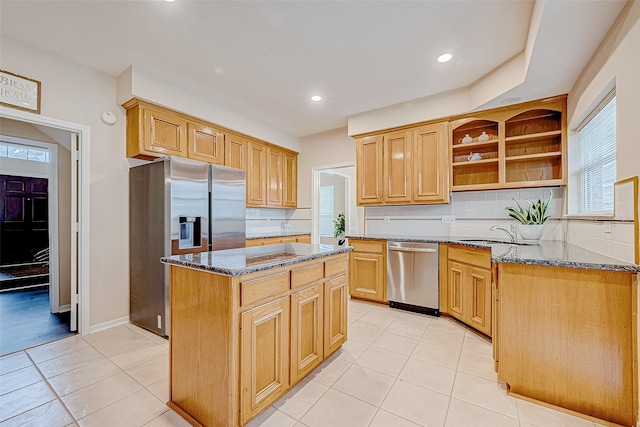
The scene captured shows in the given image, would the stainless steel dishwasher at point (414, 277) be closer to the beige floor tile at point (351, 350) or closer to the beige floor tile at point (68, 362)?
the beige floor tile at point (351, 350)

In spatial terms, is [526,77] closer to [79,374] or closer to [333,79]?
[333,79]

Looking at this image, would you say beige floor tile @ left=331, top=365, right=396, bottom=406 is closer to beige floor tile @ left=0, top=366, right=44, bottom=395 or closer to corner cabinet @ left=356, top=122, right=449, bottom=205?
beige floor tile @ left=0, top=366, right=44, bottom=395

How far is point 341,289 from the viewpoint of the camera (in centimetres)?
229

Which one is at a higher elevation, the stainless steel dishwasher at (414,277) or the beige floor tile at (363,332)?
the stainless steel dishwasher at (414,277)

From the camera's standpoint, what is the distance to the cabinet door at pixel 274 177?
4707 mm

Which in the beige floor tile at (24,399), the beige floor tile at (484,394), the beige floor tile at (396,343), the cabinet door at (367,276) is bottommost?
the beige floor tile at (396,343)

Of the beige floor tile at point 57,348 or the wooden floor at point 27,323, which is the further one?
the wooden floor at point 27,323

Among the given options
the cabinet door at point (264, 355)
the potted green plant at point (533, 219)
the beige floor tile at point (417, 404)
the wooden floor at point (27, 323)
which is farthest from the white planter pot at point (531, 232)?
the wooden floor at point (27, 323)

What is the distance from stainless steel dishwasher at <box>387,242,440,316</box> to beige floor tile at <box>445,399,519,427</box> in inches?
62.1

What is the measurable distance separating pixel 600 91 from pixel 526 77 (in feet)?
1.94

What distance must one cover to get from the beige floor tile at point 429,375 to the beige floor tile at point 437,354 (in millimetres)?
67

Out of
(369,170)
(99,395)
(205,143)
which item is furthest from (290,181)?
(99,395)

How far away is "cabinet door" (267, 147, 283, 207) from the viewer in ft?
15.4

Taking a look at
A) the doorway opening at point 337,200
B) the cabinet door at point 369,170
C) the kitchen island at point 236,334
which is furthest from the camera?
the doorway opening at point 337,200
